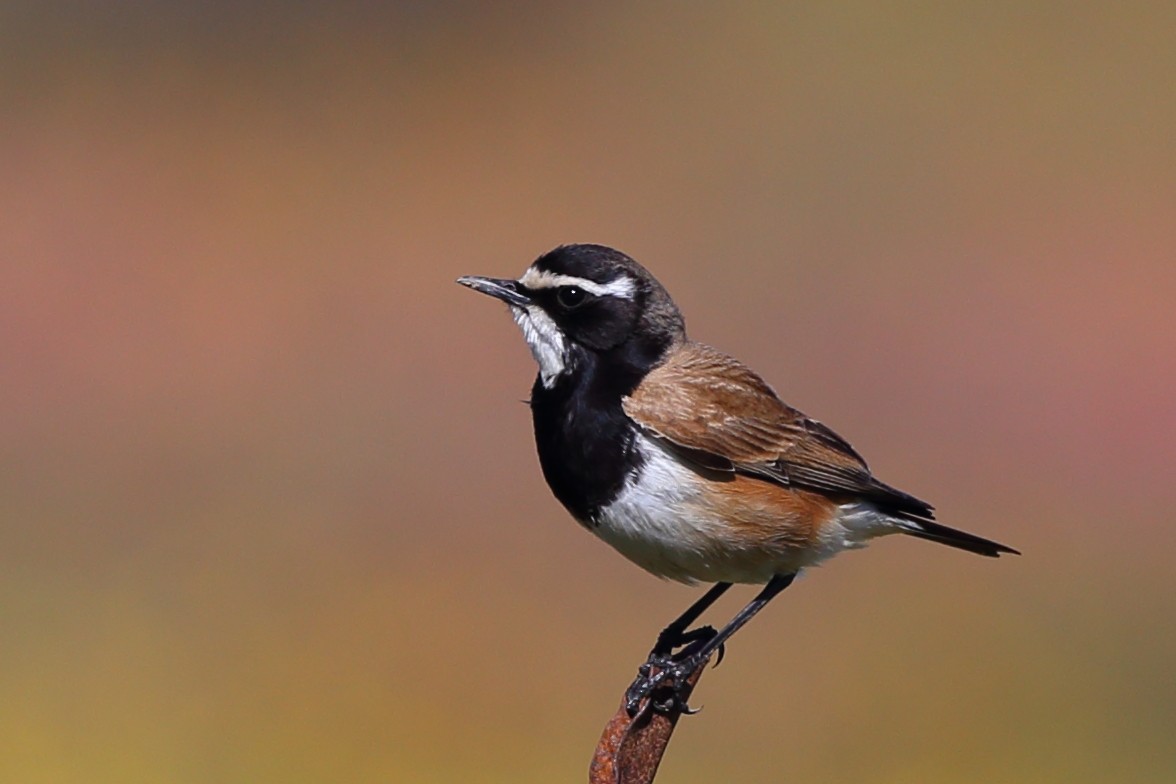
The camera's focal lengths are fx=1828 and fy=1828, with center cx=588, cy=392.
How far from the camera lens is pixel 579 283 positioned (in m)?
6.48

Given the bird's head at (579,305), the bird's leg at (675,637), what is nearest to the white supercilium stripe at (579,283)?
the bird's head at (579,305)

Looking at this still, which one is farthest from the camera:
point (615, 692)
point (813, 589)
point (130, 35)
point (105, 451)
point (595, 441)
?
point (130, 35)

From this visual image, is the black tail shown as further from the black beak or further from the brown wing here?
the black beak

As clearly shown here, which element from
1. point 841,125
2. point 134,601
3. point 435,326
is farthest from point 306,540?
point 841,125

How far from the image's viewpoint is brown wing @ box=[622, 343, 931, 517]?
6.38m

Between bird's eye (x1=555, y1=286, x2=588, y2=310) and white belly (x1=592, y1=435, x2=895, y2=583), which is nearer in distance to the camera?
white belly (x1=592, y1=435, x2=895, y2=583)

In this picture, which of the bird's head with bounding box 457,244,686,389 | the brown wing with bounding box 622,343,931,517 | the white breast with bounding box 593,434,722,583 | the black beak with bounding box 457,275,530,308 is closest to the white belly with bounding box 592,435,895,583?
the white breast with bounding box 593,434,722,583

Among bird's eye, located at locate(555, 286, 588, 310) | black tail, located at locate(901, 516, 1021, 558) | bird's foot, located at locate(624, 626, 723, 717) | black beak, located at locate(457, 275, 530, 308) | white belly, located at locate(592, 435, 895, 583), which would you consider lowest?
bird's foot, located at locate(624, 626, 723, 717)

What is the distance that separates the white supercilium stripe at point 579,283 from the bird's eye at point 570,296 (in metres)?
0.02

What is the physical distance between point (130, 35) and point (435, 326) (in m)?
7.19

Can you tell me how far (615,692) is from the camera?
10.9m

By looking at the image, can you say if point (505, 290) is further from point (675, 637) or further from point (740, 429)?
point (675, 637)

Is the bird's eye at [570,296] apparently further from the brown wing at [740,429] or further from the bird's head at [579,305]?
the brown wing at [740,429]

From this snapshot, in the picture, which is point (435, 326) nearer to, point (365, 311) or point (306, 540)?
point (365, 311)
